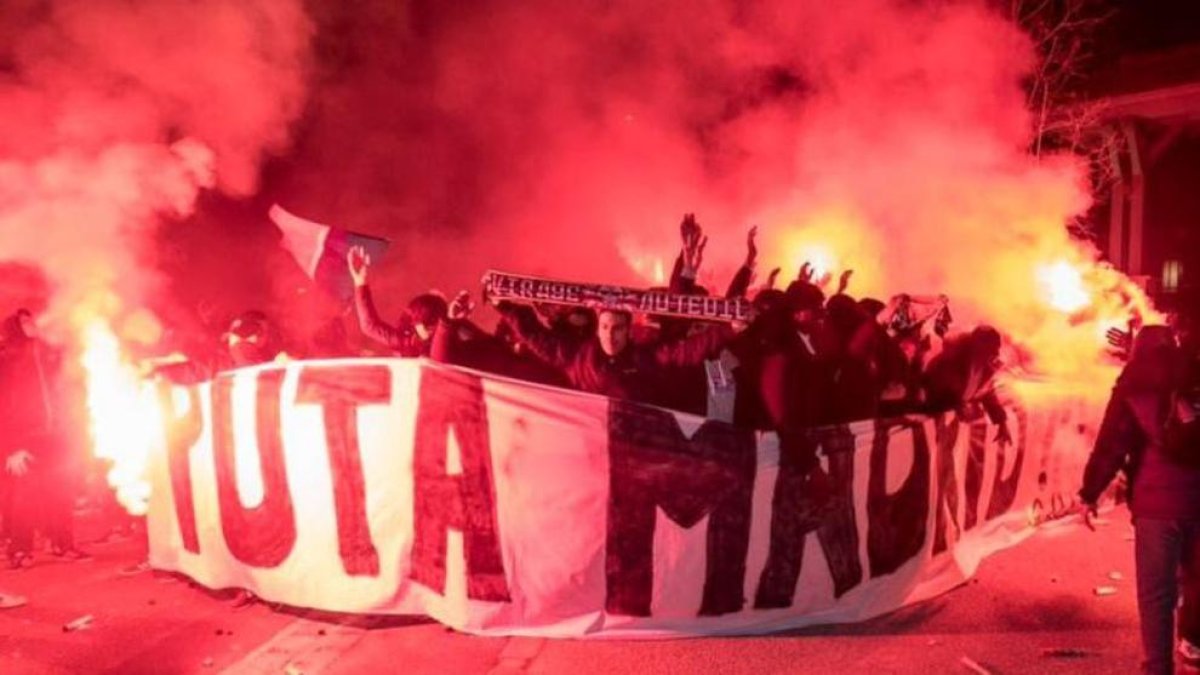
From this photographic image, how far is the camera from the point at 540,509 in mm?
4477

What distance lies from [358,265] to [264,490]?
1405 mm

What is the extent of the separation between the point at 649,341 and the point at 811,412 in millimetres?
1005

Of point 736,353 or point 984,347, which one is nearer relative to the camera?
point 736,353

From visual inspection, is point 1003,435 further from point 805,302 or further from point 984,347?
point 805,302

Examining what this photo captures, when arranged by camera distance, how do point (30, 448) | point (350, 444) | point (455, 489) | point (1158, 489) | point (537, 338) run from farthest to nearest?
point (30, 448) → point (537, 338) → point (350, 444) → point (455, 489) → point (1158, 489)

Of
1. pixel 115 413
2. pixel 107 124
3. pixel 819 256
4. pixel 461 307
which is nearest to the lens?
pixel 461 307

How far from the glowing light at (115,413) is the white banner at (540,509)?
4.67 feet

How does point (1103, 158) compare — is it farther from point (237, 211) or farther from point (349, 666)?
point (349, 666)

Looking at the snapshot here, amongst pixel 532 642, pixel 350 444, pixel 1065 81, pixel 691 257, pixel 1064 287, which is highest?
pixel 1065 81

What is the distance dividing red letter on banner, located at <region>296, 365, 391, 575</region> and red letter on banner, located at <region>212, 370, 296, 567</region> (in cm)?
30

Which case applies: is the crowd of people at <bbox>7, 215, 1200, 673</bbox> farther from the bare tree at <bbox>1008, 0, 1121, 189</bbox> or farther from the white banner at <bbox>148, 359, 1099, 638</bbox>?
the bare tree at <bbox>1008, 0, 1121, 189</bbox>

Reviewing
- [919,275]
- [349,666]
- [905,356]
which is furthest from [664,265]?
[349,666]

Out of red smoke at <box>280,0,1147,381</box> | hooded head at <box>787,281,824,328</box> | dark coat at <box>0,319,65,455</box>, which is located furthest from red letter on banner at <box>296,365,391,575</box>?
red smoke at <box>280,0,1147,381</box>

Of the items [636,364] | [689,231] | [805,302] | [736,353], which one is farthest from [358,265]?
[805,302]
